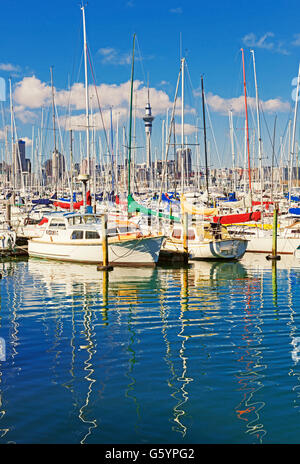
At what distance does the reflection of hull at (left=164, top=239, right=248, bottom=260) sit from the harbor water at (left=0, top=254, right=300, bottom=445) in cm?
817

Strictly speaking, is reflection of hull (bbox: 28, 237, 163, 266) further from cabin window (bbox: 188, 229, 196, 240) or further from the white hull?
the white hull

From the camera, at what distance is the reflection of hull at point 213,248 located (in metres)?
30.3

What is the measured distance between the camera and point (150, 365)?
11.6 m

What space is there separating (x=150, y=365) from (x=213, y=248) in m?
19.2

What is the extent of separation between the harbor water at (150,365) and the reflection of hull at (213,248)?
26.8ft

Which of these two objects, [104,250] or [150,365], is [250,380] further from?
[104,250]

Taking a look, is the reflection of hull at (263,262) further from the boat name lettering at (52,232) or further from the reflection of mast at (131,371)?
the reflection of mast at (131,371)

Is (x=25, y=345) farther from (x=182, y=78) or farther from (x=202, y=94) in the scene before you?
(x=202, y=94)

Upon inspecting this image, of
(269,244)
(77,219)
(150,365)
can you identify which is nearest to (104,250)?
(77,219)

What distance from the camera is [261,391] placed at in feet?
32.8

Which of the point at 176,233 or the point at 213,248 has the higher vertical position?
the point at 176,233
